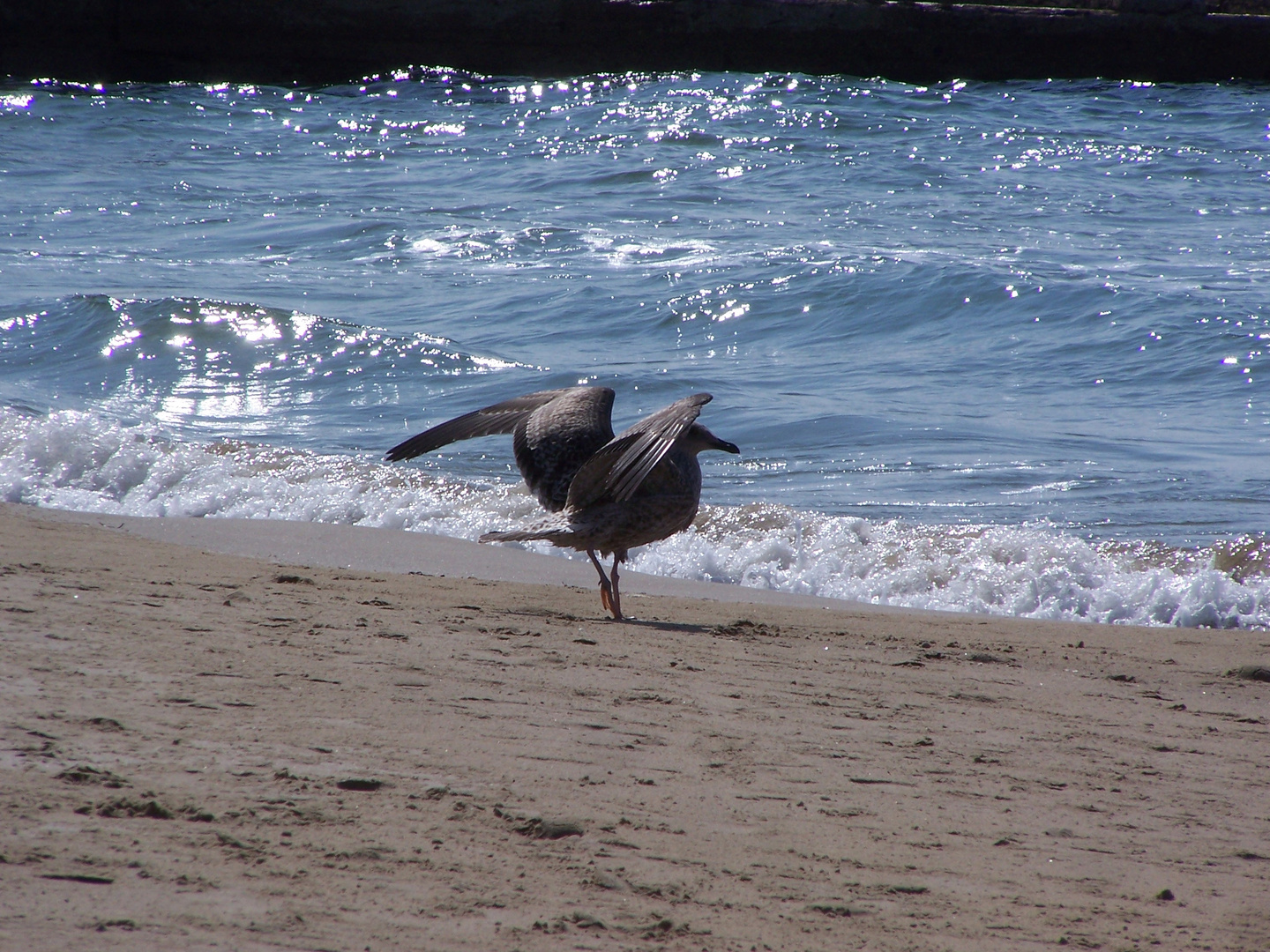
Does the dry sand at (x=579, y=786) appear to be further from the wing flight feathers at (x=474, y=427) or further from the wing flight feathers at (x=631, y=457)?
the wing flight feathers at (x=474, y=427)

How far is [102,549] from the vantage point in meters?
5.16

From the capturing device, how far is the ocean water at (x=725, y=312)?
6863 mm

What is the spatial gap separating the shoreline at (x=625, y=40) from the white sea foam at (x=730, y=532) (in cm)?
1705

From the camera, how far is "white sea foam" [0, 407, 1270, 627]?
229 inches

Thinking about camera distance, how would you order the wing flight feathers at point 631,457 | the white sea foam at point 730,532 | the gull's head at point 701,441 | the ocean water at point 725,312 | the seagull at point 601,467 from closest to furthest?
the wing flight feathers at point 631,457
the seagull at point 601,467
the gull's head at point 701,441
the white sea foam at point 730,532
the ocean water at point 725,312

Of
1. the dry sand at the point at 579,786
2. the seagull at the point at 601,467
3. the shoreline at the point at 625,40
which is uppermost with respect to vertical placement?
the shoreline at the point at 625,40

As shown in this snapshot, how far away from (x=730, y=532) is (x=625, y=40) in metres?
18.4

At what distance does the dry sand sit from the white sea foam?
4.35 ft

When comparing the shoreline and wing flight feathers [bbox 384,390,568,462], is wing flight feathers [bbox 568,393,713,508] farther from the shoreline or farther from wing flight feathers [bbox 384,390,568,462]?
the shoreline

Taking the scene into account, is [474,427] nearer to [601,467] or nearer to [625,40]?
[601,467]

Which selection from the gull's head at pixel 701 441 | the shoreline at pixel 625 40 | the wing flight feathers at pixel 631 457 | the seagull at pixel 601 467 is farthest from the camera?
the shoreline at pixel 625 40

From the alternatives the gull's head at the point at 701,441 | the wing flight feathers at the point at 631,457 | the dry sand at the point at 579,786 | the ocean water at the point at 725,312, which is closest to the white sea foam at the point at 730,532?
the ocean water at the point at 725,312

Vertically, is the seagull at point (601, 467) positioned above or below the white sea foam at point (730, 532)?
above

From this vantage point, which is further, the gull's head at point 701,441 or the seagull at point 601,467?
the gull's head at point 701,441
